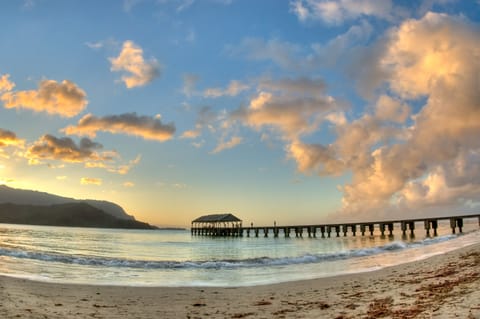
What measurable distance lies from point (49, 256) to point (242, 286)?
14.6m

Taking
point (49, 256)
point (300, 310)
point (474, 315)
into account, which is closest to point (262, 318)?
point (300, 310)

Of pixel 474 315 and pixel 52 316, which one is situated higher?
pixel 474 315

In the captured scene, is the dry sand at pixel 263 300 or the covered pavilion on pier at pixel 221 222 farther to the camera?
the covered pavilion on pier at pixel 221 222

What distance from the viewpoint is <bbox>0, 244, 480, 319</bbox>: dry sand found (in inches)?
295

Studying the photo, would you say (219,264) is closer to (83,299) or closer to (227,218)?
(83,299)

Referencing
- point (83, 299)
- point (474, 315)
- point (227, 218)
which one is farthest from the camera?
point (227, 218)

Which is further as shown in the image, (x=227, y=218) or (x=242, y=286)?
(x=227, y=218)

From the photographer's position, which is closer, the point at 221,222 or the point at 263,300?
the point at 263,300

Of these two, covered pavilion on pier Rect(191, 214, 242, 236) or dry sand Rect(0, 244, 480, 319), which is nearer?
dry sand Rect(0, 244, 480, 319)

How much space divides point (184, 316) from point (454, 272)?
8.47 meters

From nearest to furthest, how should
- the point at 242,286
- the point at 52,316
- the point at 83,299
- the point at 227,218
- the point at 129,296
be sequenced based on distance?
1. the point at 52,316
2. the point at 83,299
3. the point at 129,296
4. the point at 242,286
5. the point at 227,218

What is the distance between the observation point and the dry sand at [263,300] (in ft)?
24.6

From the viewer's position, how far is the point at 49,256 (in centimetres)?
2267

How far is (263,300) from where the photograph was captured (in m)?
10.4
